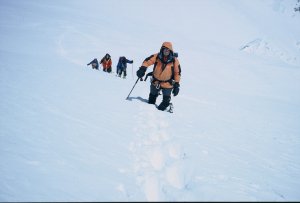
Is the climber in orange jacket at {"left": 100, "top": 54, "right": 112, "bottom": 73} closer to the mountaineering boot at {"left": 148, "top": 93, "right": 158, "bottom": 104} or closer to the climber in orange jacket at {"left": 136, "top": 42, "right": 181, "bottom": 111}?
the mountaineering boot at {"left": 148, "top": 93, "right": 158, "bottom": 104}

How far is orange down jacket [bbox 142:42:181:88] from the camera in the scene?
7.47 m

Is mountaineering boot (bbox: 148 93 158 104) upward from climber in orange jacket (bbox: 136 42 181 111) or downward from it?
downward

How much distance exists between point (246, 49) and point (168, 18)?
1289 inches

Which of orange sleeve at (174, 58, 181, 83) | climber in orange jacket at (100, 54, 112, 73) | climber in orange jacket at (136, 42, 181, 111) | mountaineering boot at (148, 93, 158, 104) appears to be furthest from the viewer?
climber in orange jacket at (100, 54, 112, 73)

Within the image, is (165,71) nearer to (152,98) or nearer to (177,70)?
(177,70)

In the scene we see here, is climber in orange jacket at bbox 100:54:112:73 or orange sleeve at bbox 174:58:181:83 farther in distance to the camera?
climber in orange jacket at bbox 100:54:112:73

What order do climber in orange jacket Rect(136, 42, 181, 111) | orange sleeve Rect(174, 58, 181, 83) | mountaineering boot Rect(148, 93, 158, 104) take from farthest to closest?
1. mountaineering boot Rect(148, 93, 158, 104)
2. orange sleeve Rect(174, 58, 181, 83)
3. climber in orange jacket Rect(136, 42, 181, 111)

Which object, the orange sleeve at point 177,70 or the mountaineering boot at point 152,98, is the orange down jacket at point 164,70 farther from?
the mountaineering boot at point 152,98

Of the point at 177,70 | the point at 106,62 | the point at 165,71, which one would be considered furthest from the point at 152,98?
the point at 106,62

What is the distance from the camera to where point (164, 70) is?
24.7ft

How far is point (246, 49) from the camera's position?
54.9 meters

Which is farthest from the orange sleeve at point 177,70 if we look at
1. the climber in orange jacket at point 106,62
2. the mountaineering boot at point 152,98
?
the climber in orange jacket at point 106,62

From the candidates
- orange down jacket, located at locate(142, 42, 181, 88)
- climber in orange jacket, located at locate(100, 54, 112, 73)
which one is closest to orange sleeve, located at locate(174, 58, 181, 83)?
orange down jacket, located at locate(142, 42, 181, 88)

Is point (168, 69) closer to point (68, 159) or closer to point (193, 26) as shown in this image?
point (68, 159)
